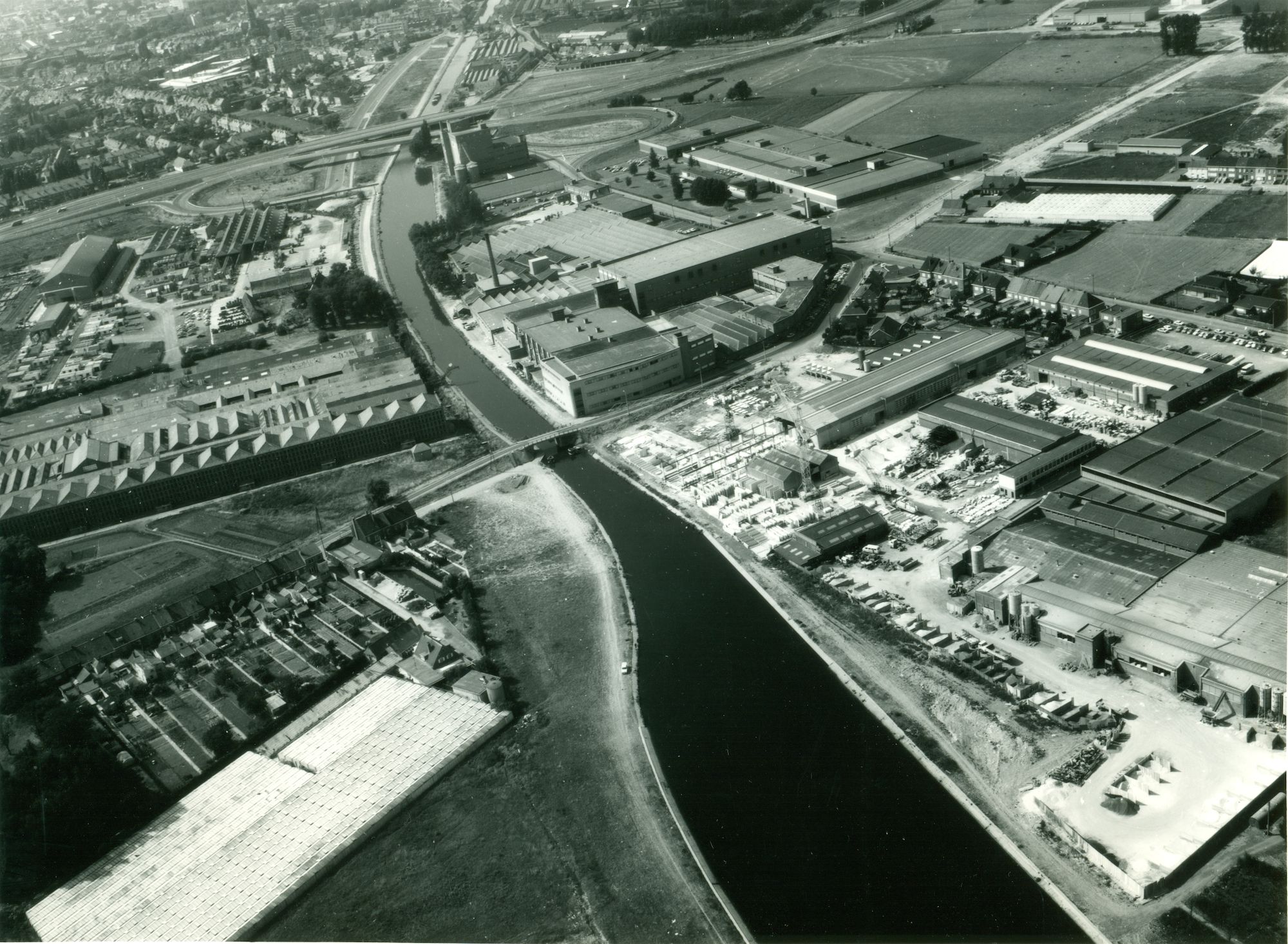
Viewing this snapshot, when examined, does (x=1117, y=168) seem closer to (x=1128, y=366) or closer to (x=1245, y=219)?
(x=1245, y=219)

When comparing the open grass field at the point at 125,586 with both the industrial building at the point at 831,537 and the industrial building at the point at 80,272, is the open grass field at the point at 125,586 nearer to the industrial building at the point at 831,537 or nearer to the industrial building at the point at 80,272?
the industrial building at the point at 831,537

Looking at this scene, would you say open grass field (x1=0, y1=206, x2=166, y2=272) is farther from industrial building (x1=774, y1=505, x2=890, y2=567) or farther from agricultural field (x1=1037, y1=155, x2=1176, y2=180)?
industrial building (x1=774, y1=505, x2=890, y2=567)

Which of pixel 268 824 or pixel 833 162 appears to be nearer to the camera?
pixel 268 824

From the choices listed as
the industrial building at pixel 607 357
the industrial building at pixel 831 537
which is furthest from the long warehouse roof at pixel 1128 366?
the industrial building at pixel 607 357

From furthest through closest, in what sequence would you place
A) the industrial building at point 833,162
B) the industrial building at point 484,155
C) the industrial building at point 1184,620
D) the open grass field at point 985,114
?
the industrial building at point 484,155 → the open grass field at point 985,114 → the industrial building at point 833,162 → the industrial building at point 1184,620

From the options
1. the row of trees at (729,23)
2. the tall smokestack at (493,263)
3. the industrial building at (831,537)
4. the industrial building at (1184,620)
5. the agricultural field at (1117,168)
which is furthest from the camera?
the row of trees at (729,23)

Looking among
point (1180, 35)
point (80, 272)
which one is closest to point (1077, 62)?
point (1180, 35)

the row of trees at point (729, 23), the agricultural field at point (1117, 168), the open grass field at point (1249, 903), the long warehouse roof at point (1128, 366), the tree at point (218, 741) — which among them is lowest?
the open grass field at point (1249, 903)
